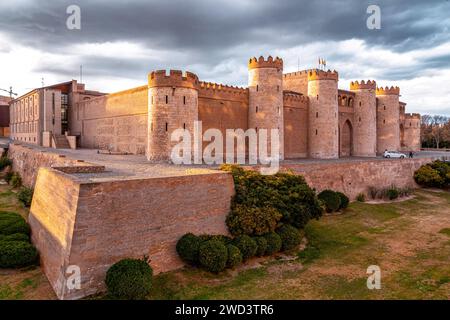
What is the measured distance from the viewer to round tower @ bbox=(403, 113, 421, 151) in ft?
173

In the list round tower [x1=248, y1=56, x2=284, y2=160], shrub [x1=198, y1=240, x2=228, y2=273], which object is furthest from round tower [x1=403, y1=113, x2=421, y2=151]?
shrub [x1=198, y1=240, x2=228, y2=273]

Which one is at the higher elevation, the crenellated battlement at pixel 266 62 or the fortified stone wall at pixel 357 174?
the crenellated battlement at pixel 266 62

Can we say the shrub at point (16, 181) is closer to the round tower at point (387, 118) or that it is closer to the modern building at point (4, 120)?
the round tower at point (387, 118)

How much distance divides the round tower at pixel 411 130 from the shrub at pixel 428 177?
A: 19.7 meters

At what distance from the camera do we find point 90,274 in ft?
37.9

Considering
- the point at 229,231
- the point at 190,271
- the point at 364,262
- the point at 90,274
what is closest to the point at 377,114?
the point at 364,262

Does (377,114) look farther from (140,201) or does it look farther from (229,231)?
(140,201)

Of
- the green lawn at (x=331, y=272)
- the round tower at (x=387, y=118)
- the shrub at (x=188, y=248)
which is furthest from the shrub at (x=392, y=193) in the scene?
the shrub at (x=188, y=248)

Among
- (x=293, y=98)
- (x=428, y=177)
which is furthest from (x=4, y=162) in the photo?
A: (x=428, y=177)

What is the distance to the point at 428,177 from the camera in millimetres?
34094

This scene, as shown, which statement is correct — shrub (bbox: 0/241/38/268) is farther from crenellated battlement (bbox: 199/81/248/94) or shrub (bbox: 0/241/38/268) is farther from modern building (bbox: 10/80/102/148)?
modern building (bbox: 10/80/102/148)

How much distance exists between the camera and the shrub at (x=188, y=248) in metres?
13.7
